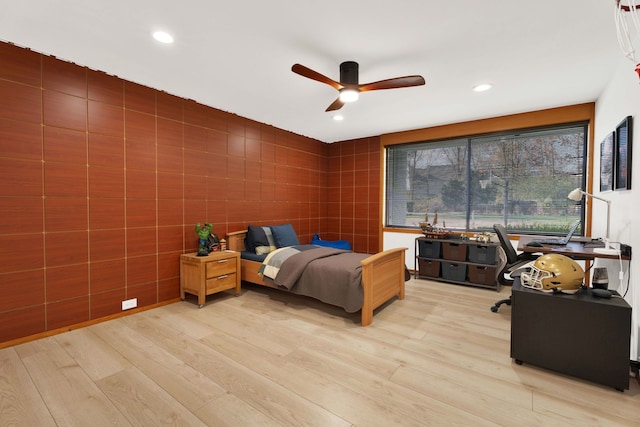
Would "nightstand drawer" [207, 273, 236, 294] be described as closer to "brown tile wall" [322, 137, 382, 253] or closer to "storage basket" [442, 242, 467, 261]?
"brown tile wall" [322, 137, 382, 253]

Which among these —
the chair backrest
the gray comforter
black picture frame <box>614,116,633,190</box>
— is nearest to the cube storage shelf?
the chair backrest

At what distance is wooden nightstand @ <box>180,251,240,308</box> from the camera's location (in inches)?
135

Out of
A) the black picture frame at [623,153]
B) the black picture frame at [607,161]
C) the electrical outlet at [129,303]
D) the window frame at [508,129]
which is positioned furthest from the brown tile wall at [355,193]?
the electrical outlet at [129,303]

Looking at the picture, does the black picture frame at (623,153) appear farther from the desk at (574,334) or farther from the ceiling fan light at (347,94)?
the ceiling fan light at (347,94)

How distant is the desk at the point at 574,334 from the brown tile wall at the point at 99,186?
371cm

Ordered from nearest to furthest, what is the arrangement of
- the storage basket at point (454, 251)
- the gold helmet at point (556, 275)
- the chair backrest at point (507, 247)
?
the gold helmet at point (556, 275)
the chair backrest at point (507, 247)
the storage basket at point (454, 251)

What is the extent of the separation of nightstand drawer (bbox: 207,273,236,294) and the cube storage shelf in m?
3.03

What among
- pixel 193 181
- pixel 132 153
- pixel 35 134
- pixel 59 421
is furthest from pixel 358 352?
pixel 35 134

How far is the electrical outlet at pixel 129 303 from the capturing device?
3.18 m

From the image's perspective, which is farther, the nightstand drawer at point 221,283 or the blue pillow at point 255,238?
the blue pillow at point 255,238

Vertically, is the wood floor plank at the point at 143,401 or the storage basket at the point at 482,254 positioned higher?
the storage basket at the point at 482,254

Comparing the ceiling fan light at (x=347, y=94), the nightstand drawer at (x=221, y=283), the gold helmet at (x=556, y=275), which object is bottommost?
the nightstand drawer at (x=221, y=283)

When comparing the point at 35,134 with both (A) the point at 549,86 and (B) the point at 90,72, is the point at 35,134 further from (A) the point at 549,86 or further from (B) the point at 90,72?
(A) the point at 549,86

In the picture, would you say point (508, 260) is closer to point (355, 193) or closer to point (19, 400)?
point (355, 193)
